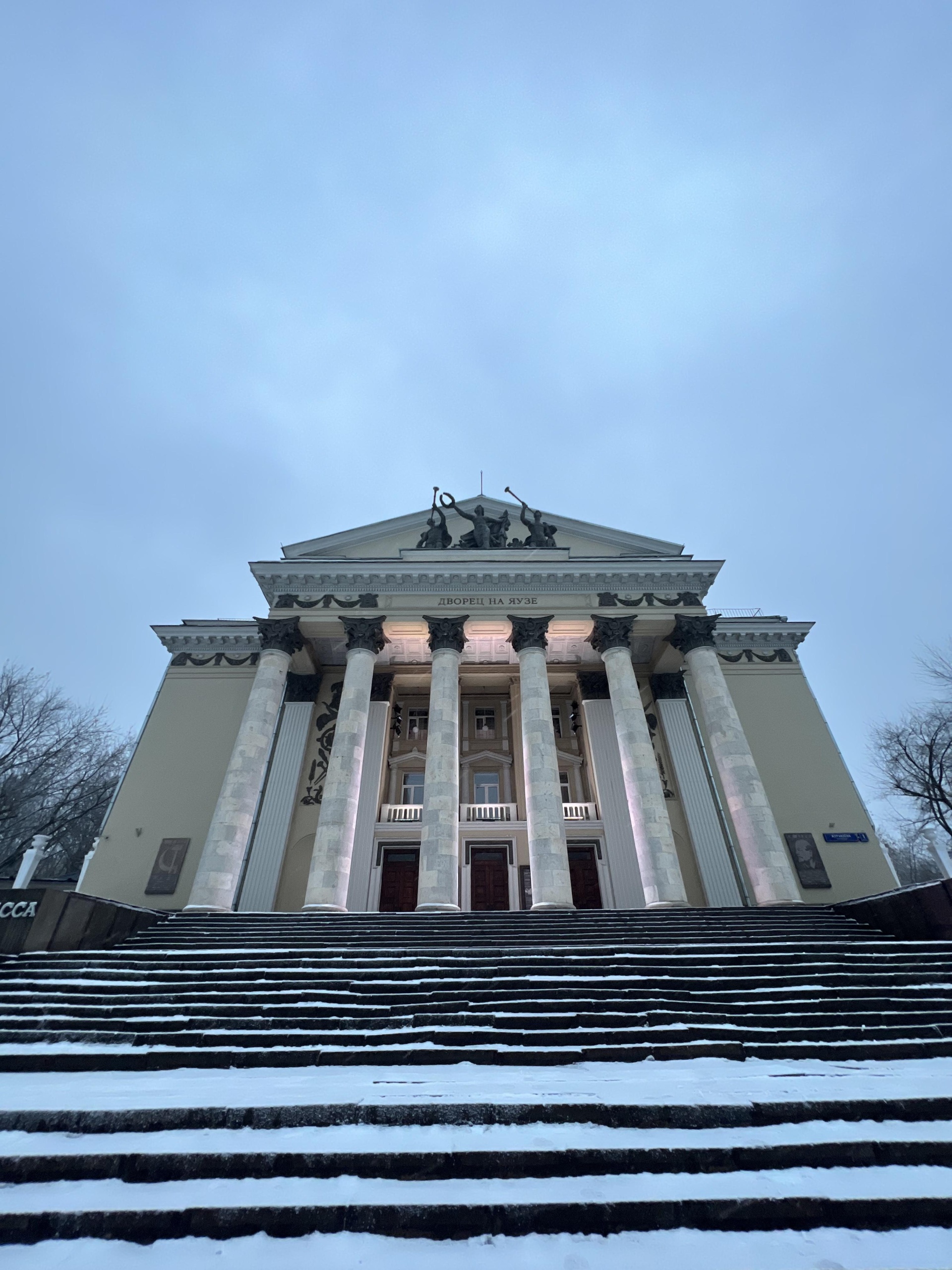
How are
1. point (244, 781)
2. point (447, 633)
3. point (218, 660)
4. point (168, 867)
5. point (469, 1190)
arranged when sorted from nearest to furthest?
point (469, 1190) → point (244, 781) → point (168, 867) → point (447, 633) → point (218, 660)

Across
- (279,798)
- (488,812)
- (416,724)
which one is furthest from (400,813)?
(279,798)

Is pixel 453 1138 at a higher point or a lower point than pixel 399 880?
lower

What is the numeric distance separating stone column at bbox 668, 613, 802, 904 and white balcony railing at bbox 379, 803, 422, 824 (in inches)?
366

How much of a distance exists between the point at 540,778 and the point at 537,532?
29.9ft

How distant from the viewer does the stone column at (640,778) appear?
518 inches

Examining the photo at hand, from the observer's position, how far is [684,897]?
12.7 metres

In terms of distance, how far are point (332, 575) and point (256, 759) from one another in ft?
20.8

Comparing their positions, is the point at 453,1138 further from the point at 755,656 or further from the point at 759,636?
the point at 759,636

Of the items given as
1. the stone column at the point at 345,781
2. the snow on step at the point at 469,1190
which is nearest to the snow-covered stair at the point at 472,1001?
the snow on step at the point at 469,1190

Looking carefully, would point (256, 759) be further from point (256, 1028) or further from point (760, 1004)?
point (760, 1004)

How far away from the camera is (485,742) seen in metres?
20.4

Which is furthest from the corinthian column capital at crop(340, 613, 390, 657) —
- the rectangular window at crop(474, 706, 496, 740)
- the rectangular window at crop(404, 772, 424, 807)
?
the rectangular window at crop(474, 706, 496, 740)

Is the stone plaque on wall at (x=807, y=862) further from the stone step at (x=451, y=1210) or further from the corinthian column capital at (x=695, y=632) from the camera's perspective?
the stone step at (x=451, y=1210)

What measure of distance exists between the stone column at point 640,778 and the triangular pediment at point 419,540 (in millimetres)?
3821
